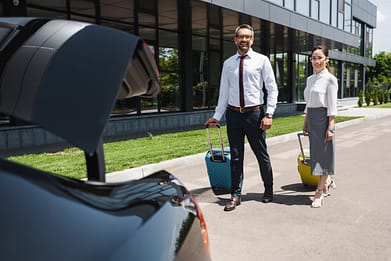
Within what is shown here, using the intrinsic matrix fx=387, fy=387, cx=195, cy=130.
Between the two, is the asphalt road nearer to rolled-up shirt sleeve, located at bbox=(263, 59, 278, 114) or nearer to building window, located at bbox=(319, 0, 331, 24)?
rolled-up shirt sleeve, located at bbox=(263, 59, 278, 114)

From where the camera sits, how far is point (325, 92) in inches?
184

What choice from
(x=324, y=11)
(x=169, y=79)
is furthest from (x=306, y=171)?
(x=324, y=11)

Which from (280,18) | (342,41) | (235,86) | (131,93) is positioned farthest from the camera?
(342,41)

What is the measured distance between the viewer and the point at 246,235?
3.88 m

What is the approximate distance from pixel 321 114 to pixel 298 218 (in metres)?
1.29

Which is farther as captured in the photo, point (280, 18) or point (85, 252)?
point (280, 18)

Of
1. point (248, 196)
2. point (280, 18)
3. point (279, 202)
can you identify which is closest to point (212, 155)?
point (248, 196)

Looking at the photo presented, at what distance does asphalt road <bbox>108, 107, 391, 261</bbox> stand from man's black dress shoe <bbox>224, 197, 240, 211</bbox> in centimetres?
7

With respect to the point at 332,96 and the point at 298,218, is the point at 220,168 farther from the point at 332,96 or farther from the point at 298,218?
the point at 332,96

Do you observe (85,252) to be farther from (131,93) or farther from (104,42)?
(131,93)

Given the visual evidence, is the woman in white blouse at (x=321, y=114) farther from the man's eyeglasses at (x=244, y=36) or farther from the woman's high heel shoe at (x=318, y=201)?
the man's eyeglasses at (x=244, y=36)

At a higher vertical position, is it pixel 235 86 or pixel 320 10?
pixel 320 10

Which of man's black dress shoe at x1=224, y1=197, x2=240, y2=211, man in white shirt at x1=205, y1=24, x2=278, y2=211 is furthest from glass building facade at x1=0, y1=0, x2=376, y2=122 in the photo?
man's black dress shoe at x1=224, y1=197, x2=240, y2=211

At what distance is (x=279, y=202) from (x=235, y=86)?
162cm
